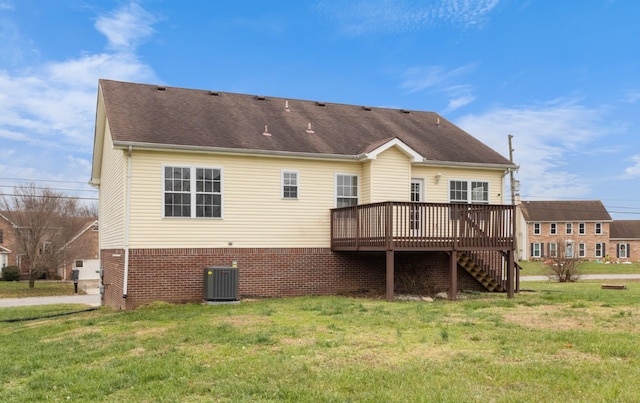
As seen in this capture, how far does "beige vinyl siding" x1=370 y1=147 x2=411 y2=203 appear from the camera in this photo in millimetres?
17672

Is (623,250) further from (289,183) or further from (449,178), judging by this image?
(289,183)

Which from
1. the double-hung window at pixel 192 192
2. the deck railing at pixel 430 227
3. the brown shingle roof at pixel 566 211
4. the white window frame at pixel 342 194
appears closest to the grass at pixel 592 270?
the brown shingle roof at pixel 566 211

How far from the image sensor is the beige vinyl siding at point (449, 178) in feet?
62.0

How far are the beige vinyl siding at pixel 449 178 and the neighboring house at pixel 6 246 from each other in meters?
46.2

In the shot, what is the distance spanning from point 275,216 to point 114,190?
513cm

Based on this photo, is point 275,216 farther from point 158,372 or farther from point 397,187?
point 158,372

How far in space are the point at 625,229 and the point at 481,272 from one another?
5730cm

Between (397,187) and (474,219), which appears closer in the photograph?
(474,219)

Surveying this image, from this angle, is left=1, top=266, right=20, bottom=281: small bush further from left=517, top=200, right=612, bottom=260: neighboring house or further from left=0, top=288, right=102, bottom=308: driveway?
left=517, top=200, right=612, bottom=260: neighboring house

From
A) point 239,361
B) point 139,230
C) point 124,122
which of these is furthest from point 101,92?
point 239,361

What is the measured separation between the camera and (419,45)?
18.4m

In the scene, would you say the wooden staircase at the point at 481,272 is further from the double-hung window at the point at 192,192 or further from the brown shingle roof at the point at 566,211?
the brown shingle roof at the point at 566,211

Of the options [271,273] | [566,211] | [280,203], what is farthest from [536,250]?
[271,273]

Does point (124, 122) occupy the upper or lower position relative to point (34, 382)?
upper
